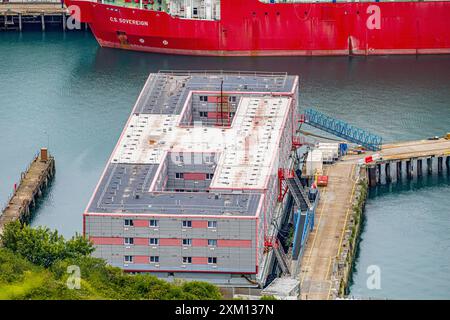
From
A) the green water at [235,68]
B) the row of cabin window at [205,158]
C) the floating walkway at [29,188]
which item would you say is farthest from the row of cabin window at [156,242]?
the floating walkway at [29,188]

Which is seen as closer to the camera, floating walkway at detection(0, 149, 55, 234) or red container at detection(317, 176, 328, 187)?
floating walkway at detection(0, 149, 55, 234)

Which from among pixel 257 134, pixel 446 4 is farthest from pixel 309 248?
pixel 446 4

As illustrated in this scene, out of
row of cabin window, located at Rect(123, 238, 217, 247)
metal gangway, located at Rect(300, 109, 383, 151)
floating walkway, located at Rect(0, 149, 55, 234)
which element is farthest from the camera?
metal gangway, located at Rect(300, 109, 383, 151)

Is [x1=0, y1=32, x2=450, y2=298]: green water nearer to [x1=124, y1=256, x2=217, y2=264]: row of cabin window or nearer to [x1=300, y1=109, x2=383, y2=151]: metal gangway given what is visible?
[x1=300, y1=109, x2=383, y2=151]: metal gangway

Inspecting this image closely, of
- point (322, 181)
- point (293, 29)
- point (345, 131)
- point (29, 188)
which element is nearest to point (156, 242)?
point (29, 188)

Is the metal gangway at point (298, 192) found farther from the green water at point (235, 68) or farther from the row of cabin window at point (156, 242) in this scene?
the row of cabin window at point (156, 242)

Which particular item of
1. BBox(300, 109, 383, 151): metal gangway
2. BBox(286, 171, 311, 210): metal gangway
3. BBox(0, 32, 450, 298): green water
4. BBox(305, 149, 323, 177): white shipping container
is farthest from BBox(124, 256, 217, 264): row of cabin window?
BBox(300, 109, 383, 151): metal gangway

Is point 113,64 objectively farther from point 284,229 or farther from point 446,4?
point 284,229
